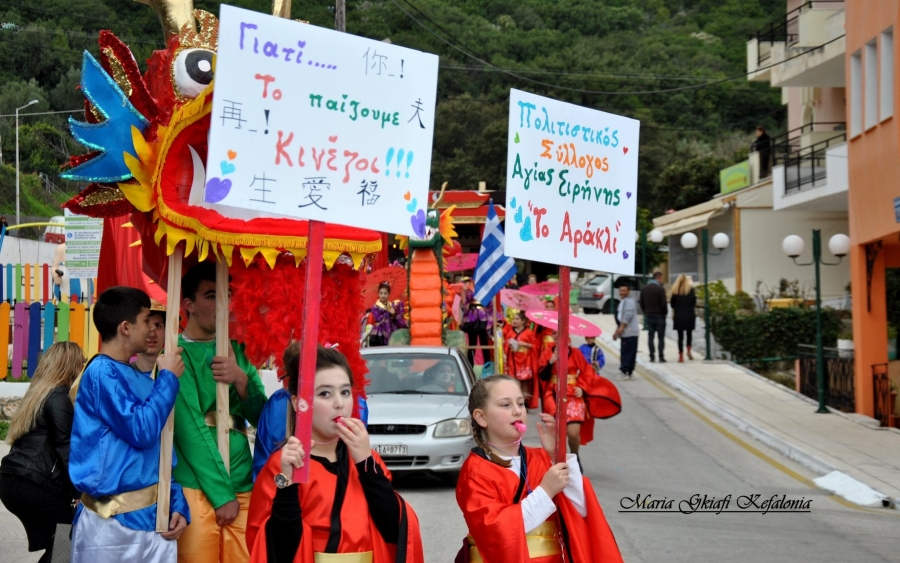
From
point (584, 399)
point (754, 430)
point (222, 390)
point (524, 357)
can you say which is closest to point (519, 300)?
point (524, 357)

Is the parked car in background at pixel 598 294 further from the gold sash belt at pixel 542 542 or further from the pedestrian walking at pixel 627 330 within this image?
the gold sash belt at pixel 542 542

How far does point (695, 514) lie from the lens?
34.9 feet

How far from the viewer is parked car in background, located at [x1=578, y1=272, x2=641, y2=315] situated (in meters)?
40.9

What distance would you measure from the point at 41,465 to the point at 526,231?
8.58 ft

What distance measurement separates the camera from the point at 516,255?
5.08 meters

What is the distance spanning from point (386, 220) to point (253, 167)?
55 centimetres

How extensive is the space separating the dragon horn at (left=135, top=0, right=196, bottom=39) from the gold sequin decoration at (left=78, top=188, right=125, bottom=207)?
0.88m

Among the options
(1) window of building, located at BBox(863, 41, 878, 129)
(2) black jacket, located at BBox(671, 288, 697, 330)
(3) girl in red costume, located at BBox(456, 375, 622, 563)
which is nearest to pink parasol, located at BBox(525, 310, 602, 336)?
(3) girl in red costume, located at BBox(456, 375, 622, 563)

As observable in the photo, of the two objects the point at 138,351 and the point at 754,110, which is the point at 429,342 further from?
the point at 754,110

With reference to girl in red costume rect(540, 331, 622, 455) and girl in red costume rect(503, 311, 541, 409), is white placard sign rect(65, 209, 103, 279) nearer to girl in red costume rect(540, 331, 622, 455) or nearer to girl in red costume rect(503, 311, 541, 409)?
girl in red costume rect(503, 311, 541, 409)

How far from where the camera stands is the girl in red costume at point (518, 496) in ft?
15.4

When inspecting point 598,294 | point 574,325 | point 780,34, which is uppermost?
point 780,34

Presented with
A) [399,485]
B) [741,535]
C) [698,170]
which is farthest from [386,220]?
[698,170]

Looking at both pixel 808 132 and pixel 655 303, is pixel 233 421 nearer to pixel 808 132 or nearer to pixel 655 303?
pixel 655 303
